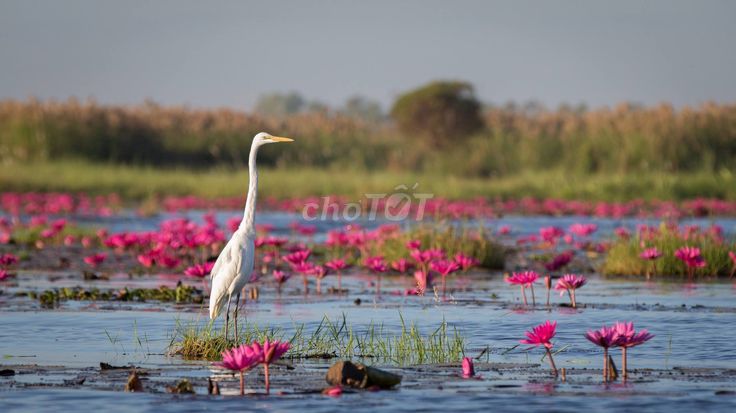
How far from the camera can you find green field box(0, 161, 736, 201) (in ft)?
88.9

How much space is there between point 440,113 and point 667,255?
82.8 ft

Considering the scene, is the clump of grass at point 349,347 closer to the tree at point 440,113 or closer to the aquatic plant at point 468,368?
the aquatic plant at point 468,368

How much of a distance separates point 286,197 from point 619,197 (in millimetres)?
8161

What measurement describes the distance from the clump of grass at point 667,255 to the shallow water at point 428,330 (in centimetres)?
41

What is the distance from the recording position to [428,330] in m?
9.36

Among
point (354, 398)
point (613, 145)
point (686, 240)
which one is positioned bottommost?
point (354, 398)

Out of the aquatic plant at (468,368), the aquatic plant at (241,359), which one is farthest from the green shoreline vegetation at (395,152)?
the aquatic plant at (241,359)

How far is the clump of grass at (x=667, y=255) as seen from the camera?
1352 centimetres

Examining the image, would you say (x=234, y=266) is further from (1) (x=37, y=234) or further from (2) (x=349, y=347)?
(1) (x=37, y=234)

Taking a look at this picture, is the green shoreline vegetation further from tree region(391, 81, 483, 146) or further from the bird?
the bird

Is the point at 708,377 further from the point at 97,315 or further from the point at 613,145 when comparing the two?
the point at 613,145

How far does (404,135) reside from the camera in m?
39.6

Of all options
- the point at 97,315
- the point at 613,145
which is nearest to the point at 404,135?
the point at 613,145

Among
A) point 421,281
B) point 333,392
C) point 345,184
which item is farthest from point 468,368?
point 345,184
